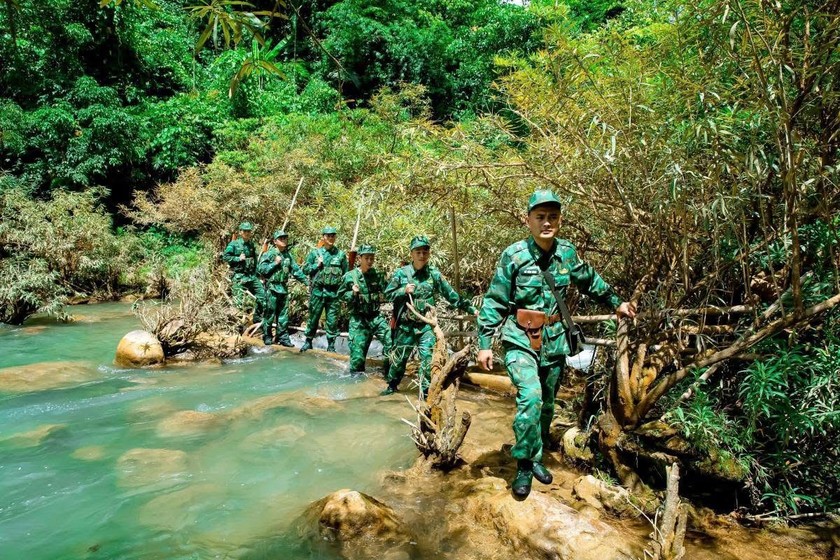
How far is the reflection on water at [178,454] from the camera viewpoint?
359 cm

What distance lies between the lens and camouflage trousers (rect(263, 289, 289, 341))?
10.0 meters

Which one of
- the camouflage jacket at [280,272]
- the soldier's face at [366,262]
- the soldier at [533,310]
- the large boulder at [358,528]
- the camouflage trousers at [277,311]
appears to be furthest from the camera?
the camouflage trousers at [277,311]

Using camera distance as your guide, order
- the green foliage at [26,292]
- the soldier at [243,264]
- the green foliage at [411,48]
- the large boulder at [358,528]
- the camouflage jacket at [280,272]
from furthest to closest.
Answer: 1. the green foliage at [411,48]
2. the green foliage at [26,292]
3. the soldier at [243,264]
4. the camouflage jacket at [280,272]
5. the large boulder at [358,528]

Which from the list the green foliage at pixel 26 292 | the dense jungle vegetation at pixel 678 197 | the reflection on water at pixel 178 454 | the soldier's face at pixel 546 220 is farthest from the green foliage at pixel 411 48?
the soldier's face at pixel 546 220

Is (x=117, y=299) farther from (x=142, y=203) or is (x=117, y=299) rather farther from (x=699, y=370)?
(x=699, y=370)

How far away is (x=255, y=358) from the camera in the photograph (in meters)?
9.06

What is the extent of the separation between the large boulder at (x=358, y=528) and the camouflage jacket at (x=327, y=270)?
5.98 meters

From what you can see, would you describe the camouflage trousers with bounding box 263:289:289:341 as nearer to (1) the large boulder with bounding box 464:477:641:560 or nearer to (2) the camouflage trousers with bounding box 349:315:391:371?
(2) the camouflage trousers with bounding box 349:315:391:371

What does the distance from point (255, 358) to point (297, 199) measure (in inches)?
228

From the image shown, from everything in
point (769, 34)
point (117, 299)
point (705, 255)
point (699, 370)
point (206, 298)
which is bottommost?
point (117, 299)

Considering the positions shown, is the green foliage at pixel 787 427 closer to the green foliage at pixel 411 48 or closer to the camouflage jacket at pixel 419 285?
the camouflage jacket at pixel 419 285

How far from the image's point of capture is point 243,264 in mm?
10711

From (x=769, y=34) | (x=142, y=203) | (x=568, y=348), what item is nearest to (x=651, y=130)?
(x=769, y=34)

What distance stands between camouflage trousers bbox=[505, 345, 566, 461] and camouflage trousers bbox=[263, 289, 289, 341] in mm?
7226
